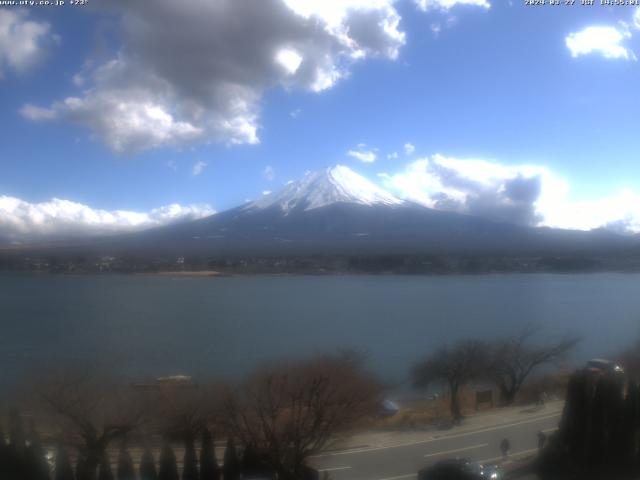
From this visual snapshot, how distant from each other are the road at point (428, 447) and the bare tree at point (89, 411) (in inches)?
58.3

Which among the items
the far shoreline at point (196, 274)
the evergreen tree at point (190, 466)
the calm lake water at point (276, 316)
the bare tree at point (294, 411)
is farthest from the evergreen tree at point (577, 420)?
the far shoreline at point (196, 274)

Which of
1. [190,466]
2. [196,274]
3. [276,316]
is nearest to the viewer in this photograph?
[190,466]

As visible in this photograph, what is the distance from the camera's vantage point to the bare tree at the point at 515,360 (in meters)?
7.06

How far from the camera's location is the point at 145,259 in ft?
72.3

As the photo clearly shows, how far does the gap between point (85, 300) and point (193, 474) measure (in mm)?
16301

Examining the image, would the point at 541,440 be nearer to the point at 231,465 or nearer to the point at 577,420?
the point at 577,420

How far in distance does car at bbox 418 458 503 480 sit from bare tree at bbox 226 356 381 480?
83 cm

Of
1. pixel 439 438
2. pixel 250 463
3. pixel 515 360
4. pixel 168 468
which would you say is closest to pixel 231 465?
pixel 250 463

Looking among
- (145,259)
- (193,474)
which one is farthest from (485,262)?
(193,474)

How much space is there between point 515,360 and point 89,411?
5.72 m

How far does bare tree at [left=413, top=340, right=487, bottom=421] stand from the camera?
6.98m

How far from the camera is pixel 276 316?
15.1 m

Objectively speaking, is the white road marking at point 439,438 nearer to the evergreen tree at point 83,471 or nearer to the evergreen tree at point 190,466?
the evergreen tree at point 190,466

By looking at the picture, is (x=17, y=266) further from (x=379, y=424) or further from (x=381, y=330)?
(x=379, y=424)
